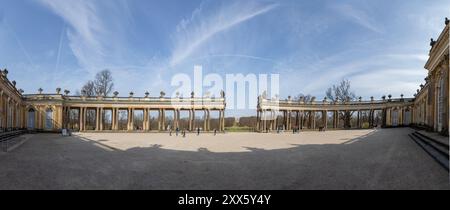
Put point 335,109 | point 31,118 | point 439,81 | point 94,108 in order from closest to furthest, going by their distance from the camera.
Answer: point 439,81, point 31,118, point 94,108, point 335,109

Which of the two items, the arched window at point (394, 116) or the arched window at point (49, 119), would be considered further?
the arched window at point (394, 116)

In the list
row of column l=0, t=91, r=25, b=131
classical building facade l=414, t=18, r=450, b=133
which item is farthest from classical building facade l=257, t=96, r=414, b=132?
row of column l=0, t=91, r=25, b=131

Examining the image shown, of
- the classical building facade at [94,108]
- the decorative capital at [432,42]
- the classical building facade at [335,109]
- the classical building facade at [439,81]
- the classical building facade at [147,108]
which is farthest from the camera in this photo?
the classical building facade at [335,109]

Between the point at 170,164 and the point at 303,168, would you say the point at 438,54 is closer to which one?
the point at 303,168

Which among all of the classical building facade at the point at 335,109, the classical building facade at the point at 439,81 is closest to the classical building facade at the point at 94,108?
the classical building facade at the point at 335,109

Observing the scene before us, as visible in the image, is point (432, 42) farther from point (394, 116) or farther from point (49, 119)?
point (49, 119)

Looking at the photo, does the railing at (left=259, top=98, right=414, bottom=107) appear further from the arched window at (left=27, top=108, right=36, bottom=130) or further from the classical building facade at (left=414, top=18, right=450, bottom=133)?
the arched window at (left=27, top=108, right=36, bottom=130)

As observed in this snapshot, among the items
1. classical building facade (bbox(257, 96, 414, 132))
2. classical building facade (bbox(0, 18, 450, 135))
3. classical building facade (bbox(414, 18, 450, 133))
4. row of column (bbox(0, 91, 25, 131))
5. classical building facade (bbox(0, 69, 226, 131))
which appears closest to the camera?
classical building facade (bbox(414, 18, 450, 133))

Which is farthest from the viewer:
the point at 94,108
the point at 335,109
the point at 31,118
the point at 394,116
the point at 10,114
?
the point at 335,109

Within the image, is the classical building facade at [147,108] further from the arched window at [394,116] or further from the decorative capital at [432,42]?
the decorative capital at [432,42]

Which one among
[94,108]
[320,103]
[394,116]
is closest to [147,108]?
[94,108]

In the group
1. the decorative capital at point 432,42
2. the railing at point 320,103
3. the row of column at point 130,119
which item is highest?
the decorative capital at point 432,42
